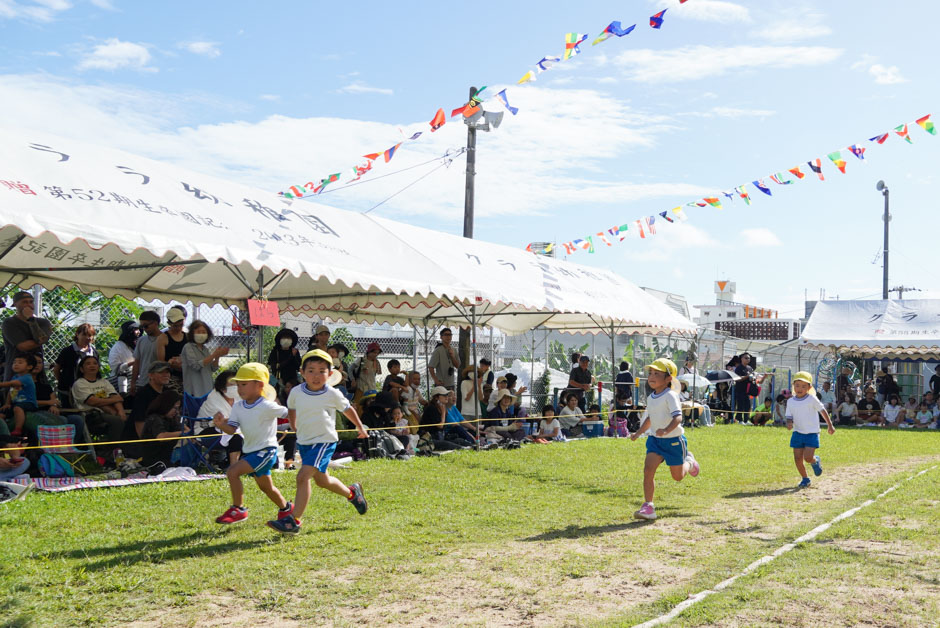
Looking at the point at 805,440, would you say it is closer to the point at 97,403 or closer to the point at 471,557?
the point at 471,557

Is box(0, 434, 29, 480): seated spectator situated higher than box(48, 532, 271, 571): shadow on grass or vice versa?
box(0, 434, 29, 480): seated spectator

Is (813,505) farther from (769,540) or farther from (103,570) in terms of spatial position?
(103,570)

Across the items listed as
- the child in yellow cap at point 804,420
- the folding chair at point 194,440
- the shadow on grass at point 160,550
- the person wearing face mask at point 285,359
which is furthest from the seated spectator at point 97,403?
the child in yellow cap at point 804,420

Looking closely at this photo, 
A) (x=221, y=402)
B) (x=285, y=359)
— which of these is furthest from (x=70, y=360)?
(x=285, y=359)

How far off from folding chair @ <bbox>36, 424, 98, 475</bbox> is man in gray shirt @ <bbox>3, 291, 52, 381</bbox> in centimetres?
122

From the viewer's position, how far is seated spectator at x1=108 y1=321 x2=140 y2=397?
38.9ft

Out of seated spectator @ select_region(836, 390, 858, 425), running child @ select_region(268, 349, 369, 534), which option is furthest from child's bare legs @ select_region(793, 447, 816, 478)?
seated spectator @ select_region(836, 390, 858, 425)

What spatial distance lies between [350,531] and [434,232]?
834 centimetres

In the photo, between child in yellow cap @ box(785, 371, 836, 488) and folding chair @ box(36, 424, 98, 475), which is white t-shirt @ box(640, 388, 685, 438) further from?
folding chair @ box(36, 424, 98, 475)

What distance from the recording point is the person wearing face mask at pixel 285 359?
39.6 ft

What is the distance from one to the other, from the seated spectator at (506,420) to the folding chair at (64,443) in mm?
6690

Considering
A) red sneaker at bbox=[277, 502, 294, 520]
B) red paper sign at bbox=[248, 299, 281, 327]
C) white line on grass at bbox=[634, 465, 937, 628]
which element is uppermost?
red paper sign at bbox=[248, 299, 281, 327]

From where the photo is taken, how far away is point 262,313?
955cm

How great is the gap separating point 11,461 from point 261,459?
323 centimetres
